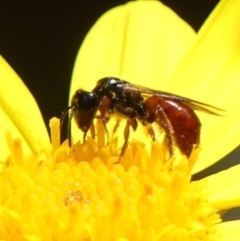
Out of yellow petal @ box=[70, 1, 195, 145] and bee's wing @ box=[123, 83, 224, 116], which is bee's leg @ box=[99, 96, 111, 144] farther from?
yellow petal @ box=[70, 1, 195, 145]

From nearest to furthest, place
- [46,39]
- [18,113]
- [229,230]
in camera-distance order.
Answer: [229,230]
[18,113]
[46,39]

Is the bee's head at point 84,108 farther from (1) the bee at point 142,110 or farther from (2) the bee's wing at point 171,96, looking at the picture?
(2) the bee's wing at point 171,96

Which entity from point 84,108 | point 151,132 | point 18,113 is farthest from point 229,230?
point 18,113

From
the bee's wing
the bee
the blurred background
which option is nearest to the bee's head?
the bee

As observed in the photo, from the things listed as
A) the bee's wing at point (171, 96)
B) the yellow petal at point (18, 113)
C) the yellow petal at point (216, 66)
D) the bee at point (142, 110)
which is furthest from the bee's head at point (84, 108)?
the yellow petal at point (216, 66)

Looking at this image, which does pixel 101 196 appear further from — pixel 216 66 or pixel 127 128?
pixel 216 66
